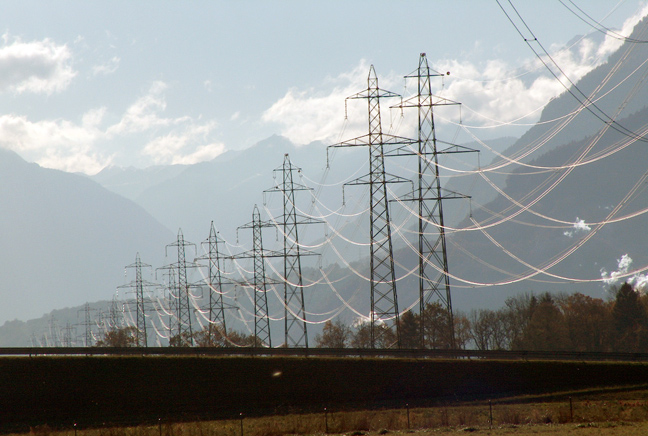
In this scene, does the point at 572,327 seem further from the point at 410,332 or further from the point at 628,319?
the point at 410,332

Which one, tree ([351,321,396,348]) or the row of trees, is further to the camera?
tree ([351,321,396,348])

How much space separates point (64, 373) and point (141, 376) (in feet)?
17.3

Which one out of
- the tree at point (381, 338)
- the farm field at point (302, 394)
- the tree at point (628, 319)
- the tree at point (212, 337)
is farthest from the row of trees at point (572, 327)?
the farm field at point (302, 394)

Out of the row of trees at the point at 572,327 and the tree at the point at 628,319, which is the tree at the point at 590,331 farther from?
the tree at the point at 628,319

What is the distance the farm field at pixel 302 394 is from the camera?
1467 inches

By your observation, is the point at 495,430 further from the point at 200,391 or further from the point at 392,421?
the point at 200,391

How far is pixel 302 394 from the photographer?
48.2 meters

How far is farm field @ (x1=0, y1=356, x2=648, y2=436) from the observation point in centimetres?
3725

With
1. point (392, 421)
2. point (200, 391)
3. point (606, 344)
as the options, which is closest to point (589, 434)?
point (392, 421)

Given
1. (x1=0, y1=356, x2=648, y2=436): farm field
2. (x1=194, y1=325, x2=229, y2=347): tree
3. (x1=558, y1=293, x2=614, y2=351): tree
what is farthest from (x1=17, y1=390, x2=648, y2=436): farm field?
(x1=194, y1=325, x2=229, y2=347): tree

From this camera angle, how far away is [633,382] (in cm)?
5353

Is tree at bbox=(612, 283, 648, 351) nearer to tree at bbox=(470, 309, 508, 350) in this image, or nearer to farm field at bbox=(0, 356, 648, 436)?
tree at bbox=(470, 309, 508, 350)

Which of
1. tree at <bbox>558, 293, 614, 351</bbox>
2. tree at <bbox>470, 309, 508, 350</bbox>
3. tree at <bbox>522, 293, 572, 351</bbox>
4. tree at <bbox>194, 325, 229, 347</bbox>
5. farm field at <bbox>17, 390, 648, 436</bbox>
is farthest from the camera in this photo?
tree at <bbox>470, 309, 508, 350</bbox>

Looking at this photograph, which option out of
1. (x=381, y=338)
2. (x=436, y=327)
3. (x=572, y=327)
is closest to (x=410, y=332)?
(x=436, y=327)
